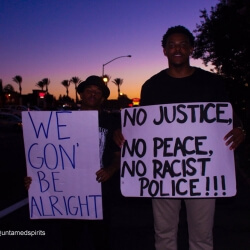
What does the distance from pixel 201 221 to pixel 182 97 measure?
96 cm

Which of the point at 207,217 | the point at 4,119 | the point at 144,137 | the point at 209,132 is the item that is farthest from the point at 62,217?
the point at 4,119

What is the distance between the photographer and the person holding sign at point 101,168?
3189 millimetres

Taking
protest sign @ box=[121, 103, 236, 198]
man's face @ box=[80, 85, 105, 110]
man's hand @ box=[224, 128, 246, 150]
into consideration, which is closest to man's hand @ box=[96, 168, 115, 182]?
protest sign @ box=[121, 103, 236, 198]

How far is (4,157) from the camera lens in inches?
550

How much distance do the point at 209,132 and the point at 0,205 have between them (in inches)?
187

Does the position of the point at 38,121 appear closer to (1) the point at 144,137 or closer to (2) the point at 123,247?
(1) the point at 144,137

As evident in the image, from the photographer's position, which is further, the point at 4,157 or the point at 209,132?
the point at 4,157

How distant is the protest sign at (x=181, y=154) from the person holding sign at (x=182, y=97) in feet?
0.30

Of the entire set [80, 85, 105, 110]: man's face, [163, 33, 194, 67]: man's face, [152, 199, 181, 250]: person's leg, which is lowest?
[152, 199, 181, 250]: person's leg

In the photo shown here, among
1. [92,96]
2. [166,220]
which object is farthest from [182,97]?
[166,220]

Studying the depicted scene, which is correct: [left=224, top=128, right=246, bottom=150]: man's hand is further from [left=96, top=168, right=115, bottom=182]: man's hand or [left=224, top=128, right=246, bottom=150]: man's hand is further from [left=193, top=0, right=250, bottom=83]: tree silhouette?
[left=193, top=0, right=250, bottom=83]: tree silhouette

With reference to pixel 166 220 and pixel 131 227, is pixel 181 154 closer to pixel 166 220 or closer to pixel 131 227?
pixel 166 220

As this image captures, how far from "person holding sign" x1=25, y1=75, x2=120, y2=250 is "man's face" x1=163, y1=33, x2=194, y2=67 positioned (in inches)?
23.9

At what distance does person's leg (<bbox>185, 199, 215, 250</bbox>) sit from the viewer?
304cm
